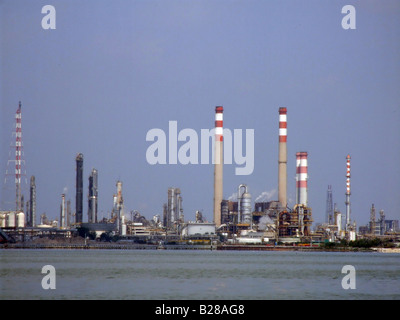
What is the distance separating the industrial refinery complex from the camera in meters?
126

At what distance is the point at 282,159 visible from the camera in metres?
125

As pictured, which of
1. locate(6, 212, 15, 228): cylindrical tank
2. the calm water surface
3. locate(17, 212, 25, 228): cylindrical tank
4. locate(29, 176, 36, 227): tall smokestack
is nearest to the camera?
the calm water surface

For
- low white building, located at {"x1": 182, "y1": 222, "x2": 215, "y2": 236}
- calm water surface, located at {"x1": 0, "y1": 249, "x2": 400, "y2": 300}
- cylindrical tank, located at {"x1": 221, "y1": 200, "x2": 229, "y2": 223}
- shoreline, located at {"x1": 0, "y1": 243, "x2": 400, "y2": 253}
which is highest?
cylindrical tank, located at {"x1": 221, "y1": 200, "x2": 229, "y2": 223}

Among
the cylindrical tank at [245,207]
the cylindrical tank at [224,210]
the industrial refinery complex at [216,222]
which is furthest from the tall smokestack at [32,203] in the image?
the cylindrical tank at [245,207]

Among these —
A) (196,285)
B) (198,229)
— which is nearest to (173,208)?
(198,229)

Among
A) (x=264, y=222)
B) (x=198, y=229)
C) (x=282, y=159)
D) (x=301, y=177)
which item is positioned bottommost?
(x=198, y=229)

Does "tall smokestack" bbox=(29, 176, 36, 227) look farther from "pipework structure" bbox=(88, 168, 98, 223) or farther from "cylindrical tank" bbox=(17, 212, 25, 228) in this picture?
"pipework structure" bbox=(88, 168, 98, 223)

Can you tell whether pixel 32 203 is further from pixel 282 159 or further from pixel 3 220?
pixel 282 159

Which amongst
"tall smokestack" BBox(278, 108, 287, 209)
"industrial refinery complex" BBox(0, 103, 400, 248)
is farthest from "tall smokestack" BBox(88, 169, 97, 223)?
"tall smokestack" BBox(278, 108, 287, 209)

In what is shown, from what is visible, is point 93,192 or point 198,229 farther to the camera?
point 93,192

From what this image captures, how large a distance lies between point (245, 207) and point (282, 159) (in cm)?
1653

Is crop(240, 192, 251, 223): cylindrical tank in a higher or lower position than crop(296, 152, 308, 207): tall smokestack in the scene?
lower
